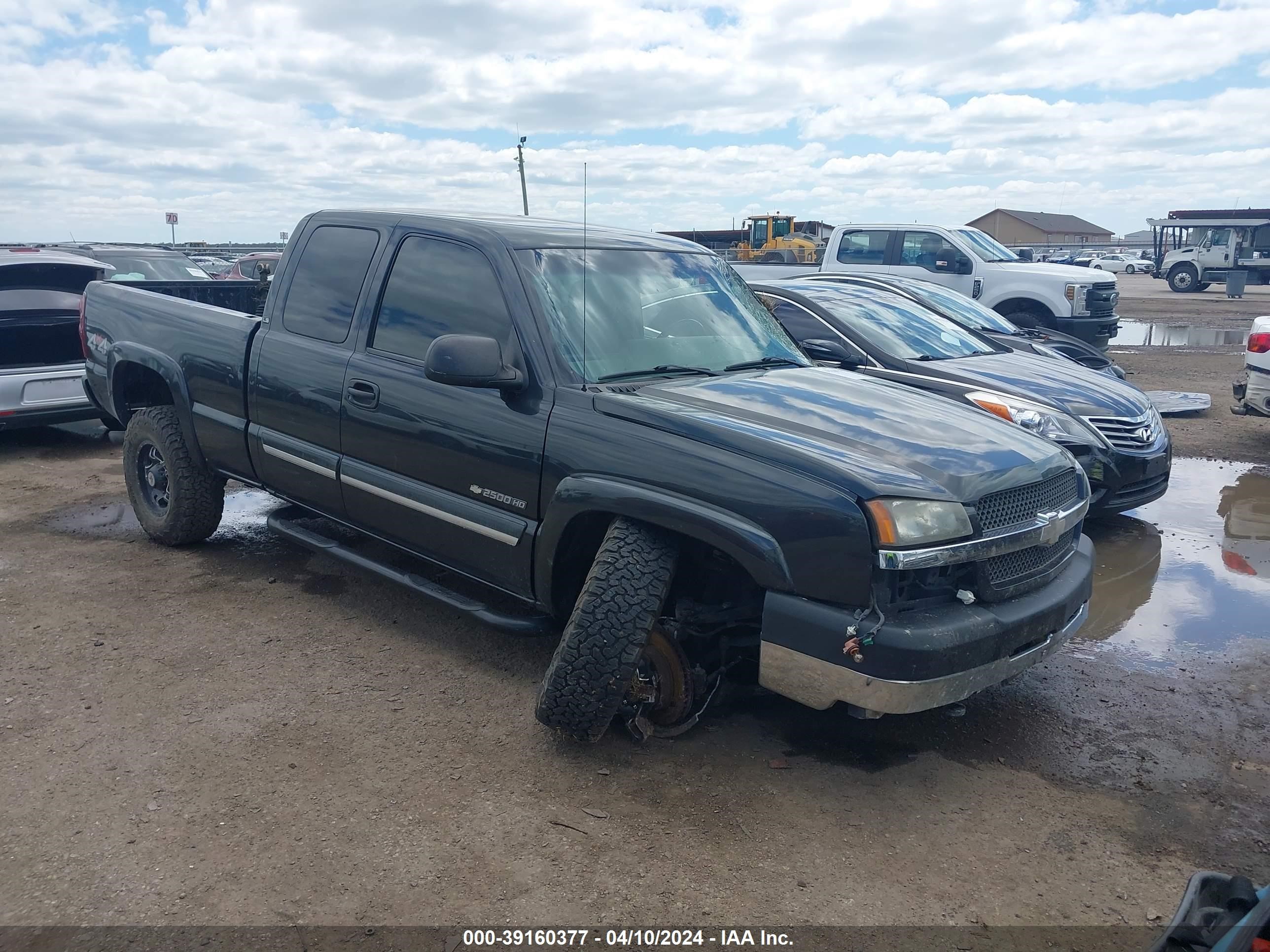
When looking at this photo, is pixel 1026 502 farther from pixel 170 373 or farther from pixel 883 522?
pixel 170 373

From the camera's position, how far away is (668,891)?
2861mm

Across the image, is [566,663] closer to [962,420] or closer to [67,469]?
[962,420]

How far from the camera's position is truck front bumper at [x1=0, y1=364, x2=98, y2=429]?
26.3ft

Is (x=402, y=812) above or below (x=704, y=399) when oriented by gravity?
below

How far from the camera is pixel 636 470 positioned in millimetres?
3439

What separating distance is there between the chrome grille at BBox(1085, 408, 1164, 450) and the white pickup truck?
659 centimetres

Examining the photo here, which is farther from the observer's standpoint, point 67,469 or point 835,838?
point 67,469

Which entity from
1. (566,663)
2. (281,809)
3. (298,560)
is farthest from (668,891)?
(298,560)

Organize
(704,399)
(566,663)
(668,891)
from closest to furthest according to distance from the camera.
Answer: (668,891) → (566,663) → (704,399)

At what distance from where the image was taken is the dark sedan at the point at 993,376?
6273mm

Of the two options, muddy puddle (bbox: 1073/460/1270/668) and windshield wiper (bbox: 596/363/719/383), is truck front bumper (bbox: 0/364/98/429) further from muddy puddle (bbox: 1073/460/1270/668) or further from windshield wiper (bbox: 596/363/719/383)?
muddy puddle (bbox: 1073/460/1270/668)

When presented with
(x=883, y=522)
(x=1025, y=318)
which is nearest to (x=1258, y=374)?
(x=1025, y=318)

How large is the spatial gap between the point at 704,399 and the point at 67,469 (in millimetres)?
6637

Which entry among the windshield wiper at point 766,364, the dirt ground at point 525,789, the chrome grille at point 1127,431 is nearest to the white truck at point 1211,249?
the chrome grille at point 1127,431
